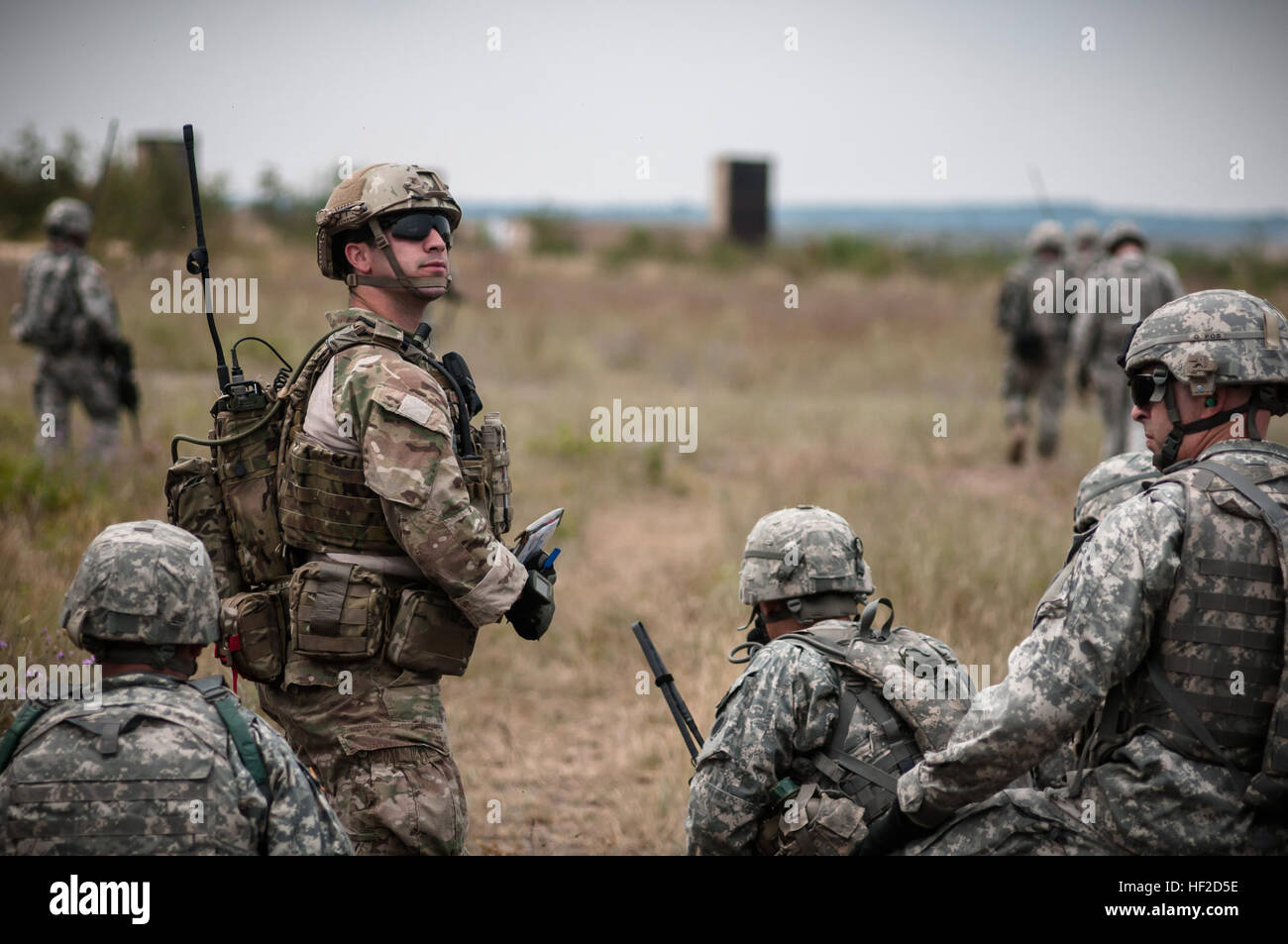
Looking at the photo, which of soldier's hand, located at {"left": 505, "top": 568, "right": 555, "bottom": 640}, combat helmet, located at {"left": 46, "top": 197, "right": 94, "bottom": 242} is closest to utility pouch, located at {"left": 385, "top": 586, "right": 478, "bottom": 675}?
soldier's hand, located at {"left": 505, "top": 568, "right": 555, "bottom": 640}

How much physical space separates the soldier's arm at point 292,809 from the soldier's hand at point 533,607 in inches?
37.1

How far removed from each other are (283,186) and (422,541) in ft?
60.4

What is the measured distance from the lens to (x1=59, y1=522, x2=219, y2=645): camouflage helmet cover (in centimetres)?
274

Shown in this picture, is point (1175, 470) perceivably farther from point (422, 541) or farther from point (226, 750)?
point (226, 750)

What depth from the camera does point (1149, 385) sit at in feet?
10.3

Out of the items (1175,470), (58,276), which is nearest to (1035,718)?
(1175,470)

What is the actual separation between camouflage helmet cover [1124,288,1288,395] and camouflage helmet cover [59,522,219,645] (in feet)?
8.07

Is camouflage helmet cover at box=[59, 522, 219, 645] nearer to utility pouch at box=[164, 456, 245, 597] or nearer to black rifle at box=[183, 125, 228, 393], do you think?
utility pouch at box=[164, 456, 245, 597]

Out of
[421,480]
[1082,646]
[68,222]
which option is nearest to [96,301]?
[68,222]

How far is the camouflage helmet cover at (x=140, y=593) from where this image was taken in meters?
2.74

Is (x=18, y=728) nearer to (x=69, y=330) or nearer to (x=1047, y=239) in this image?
(x=69, y=330)

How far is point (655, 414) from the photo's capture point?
1434 cm

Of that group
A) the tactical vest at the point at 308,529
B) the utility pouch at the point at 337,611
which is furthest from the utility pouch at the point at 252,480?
the utility pouch at the point at 337,611

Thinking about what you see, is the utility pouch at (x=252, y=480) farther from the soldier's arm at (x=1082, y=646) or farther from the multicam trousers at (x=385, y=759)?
the soldier's arm at (x=1082, y=646)
